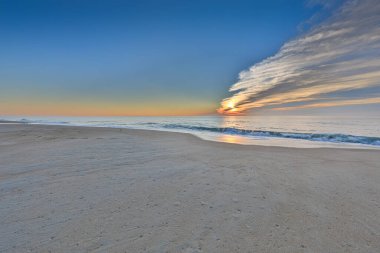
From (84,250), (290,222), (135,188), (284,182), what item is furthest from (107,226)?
(284,182)

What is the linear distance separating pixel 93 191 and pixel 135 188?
961mm

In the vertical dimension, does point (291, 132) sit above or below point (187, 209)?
above

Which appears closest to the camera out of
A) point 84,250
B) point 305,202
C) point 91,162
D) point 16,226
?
point 84,250

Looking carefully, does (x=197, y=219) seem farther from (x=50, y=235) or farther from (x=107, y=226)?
(x=50, y=235)

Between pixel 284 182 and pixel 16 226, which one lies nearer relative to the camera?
pixel 16 226

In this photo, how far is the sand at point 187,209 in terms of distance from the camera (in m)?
3.04

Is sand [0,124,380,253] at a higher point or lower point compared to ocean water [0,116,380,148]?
lower

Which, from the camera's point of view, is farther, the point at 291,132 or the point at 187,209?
the point at 291,132

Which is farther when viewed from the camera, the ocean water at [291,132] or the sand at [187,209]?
the ocean water at [291,132]

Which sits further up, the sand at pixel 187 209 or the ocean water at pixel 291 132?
the ocean water at pixel 291 132

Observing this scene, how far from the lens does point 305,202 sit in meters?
4.47

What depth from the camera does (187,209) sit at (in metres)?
4.09

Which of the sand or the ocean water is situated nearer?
the sand

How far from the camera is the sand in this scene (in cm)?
304
